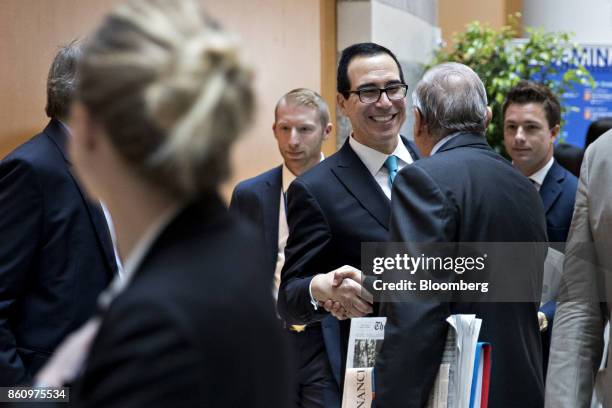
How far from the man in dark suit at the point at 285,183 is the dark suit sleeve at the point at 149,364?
112 inches

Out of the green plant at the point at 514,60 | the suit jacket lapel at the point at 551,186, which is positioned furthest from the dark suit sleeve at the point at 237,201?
the green plant at the point at 514,60

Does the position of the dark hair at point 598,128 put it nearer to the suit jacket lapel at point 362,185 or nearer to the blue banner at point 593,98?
the suit jacket lapel at point 362,185

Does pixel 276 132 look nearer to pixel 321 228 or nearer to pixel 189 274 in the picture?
pixel 321 228

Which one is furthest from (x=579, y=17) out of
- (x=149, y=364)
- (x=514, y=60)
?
(x=149, y=364)

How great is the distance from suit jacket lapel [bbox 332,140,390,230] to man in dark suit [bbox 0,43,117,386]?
908mm

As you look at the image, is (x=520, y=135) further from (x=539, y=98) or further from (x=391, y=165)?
(x=391, y=165)

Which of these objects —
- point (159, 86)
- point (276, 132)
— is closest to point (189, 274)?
point (159, 86)

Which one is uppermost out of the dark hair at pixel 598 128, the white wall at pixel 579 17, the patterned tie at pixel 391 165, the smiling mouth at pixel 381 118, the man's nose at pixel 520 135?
the white wall at pixel 579 17

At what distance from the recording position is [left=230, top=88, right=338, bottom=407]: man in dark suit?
14.1ft

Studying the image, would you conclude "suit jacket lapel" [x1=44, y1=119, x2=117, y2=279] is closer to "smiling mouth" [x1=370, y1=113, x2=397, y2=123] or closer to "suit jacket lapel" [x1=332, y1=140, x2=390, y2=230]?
"suit jacket lapel" [x1=332, y1=140, x2=390, y2=230]

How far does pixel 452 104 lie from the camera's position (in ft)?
11.1

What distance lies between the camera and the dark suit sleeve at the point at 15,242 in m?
3.19

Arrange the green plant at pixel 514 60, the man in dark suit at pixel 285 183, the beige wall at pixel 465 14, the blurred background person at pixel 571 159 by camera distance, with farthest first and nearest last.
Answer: the beige wall at pixel 465 14
the green plant at pixel 514 60
the blurred background person at pixel 571 159
the man in dark suit at pixel 285 183

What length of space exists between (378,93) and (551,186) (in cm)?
142
